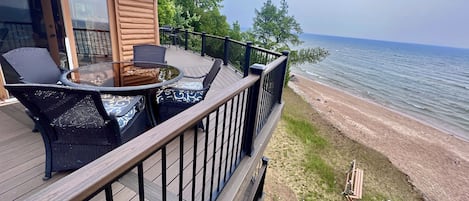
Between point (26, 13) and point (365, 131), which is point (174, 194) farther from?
point (365, 131)

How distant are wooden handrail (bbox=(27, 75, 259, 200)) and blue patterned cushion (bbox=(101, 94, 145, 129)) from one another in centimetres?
123

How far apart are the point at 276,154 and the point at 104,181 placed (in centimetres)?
688

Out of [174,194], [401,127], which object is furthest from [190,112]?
[401,127]

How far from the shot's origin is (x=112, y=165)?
676mm

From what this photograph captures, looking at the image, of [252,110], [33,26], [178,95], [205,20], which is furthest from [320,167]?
[205,20]

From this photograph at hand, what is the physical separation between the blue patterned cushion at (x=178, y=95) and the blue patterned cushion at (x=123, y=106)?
0.83 feet

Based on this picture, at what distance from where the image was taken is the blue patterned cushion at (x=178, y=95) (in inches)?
104

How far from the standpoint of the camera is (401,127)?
39.1 ft

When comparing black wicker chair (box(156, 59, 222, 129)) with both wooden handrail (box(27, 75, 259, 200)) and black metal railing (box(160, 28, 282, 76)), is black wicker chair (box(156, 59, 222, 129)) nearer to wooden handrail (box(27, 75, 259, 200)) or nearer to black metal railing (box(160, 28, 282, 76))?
wooden handrail (box(27, 75, 259, 200))

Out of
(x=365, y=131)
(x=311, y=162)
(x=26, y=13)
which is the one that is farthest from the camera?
(x=365, y=131)

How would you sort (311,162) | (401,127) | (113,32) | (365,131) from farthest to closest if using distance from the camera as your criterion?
(401,127) < (365,131) < (311,162) < (113,32)

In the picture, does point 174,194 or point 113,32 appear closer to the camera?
point 174,194

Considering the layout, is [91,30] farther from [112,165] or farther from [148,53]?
[112,165]

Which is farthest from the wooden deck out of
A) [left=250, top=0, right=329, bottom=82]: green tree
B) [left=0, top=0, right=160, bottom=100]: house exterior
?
[left=250, top=0, right=329, bottom=82]: green tree
